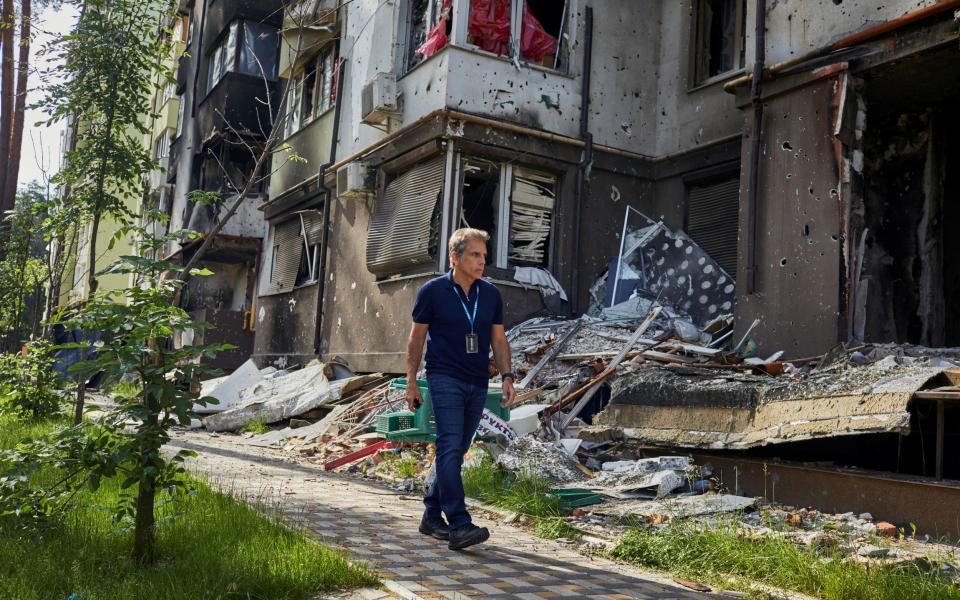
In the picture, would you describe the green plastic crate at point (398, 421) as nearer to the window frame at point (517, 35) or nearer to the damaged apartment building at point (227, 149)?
the window frame at point (517, 35)

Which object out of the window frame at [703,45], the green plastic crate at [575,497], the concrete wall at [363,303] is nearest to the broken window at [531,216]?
the concrete wall at [363,303]

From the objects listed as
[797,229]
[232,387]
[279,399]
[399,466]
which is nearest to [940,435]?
[797,229]

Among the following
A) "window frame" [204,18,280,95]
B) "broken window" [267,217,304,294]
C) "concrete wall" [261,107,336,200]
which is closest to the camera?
"concrete wall" [261,107,336,200]

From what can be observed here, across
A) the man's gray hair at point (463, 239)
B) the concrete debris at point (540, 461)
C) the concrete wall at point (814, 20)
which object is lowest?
the concrete debris at point (540, 461)

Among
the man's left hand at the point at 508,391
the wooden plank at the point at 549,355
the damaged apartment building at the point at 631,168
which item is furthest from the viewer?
the wooden plank at the point at 549,355

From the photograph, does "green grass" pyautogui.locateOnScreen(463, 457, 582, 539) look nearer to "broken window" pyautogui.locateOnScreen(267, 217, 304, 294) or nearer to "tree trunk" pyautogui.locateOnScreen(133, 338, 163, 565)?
"tree trunk" pyautogui.locateOnScreen(133, 338, 163, 565)

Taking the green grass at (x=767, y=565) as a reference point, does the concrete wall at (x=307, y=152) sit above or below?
above

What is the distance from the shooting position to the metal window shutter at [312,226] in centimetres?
1714


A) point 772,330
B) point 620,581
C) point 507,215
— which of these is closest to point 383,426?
point 620,581

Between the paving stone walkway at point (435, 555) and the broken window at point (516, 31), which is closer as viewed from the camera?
the paving stone walkway at point (435, 555)

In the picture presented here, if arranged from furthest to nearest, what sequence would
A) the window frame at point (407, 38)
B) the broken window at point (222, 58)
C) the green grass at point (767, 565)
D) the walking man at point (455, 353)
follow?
the broken window at point (222, 58)
the window frame at point (407, 38)
the walking man at point (455, 353)
the green grass at point (767, 565)

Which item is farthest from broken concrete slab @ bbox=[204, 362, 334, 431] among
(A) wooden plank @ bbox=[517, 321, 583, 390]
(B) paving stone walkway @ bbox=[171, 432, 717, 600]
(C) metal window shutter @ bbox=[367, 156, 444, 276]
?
(B) paving stone walkway @ bbox=[171, 432, 717, 600]

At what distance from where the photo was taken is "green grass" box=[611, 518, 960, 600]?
4.08 m

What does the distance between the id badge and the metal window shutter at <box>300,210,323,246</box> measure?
11.8 m
